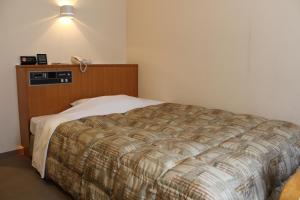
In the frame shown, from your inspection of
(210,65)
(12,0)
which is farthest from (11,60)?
(210,65)

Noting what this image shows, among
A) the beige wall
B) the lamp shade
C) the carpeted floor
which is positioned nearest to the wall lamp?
the lamp shade

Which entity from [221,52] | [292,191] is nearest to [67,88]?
[221,52]

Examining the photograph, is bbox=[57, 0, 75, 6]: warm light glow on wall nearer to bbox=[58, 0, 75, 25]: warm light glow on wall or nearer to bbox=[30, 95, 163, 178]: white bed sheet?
bbox=[58, 0, 75, 25]: warm light glow on wall

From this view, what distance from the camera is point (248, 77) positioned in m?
2.68

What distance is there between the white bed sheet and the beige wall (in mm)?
596

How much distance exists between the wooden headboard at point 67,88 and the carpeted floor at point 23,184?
25 centimetres

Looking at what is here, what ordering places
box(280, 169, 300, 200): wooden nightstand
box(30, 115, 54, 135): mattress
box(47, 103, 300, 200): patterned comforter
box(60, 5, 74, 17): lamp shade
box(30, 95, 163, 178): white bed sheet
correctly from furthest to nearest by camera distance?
box(60, 5, 74, 17): lamp shade < box(30, 115, 54, 135): mattress < box(30, 95, 163, 178): white bed sheet < box(47, 103, 300, 200): patterned comforter < box(280, 169, 300, 200): wooden nightstand

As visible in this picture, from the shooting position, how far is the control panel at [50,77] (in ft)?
9.07

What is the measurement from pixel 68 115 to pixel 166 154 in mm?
1270

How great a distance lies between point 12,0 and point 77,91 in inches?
47.1

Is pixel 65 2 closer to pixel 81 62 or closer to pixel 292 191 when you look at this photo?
pixel 81 62

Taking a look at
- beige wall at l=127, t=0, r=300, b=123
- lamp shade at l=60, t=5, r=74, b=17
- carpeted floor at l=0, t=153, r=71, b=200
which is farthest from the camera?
lamp shade at l=60, t=5, r=74, b=17

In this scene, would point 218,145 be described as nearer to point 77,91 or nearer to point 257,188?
point 257,188

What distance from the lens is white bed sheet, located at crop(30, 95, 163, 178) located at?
2.27m
